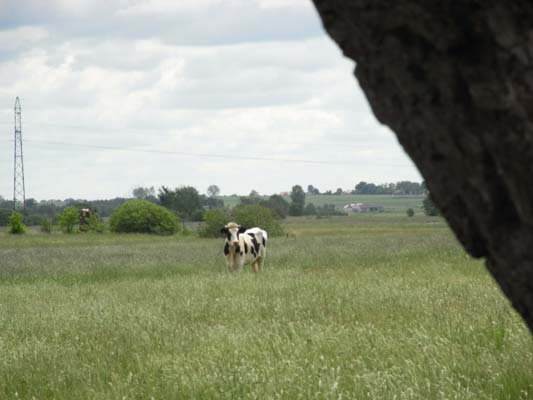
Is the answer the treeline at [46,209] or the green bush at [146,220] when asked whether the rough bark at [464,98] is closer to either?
the green bush at [146,220]

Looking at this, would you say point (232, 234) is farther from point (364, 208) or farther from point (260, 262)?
point (364, 208)

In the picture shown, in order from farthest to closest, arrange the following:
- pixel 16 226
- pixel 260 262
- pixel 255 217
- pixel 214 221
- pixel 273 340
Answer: pixel 16 226, pixel 214 221, pixel 255 217, pixel 260 262, pixel 273 340

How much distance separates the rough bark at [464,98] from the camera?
5.54 feet

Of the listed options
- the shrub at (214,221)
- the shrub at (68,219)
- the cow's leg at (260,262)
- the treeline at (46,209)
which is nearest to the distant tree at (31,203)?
the treeline at (46,209)

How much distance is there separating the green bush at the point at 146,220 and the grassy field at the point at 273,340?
52432 millimetres

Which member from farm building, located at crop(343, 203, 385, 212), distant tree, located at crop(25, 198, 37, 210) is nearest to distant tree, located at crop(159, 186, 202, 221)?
farm building, located at crop(343, 203, 385, 212)

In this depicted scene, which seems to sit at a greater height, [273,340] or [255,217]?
[255,217]

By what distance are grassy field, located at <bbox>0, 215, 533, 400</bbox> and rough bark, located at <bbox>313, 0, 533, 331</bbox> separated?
4730 mm

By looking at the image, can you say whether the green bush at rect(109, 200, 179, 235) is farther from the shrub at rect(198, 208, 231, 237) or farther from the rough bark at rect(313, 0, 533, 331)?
the rough bark at rect(313, 0, 533, 331)

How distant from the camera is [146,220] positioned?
238ft

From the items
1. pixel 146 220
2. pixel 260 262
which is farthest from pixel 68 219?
pixel 260 262

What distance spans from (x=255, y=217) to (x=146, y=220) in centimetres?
2013

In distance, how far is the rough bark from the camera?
5.54 feet

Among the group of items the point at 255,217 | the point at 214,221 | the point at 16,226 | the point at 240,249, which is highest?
the point at 255,217
